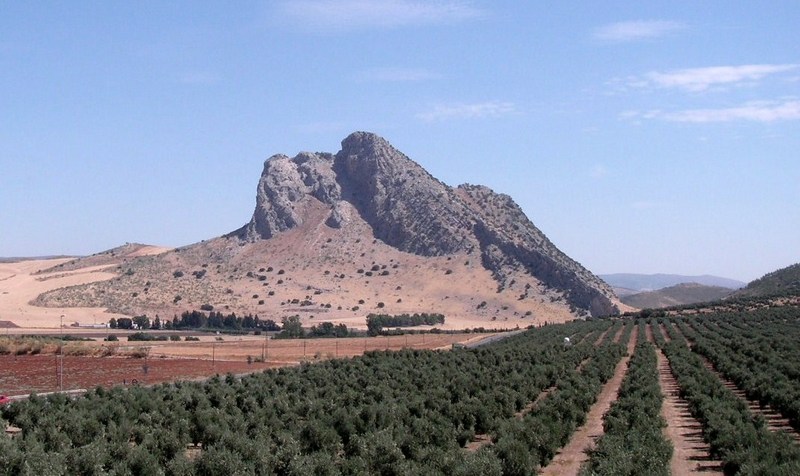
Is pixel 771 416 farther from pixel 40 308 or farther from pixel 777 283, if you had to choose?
pixel 777 283

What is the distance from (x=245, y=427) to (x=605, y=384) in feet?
90.4

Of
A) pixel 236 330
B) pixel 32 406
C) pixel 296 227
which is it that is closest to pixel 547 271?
pixel 296 227

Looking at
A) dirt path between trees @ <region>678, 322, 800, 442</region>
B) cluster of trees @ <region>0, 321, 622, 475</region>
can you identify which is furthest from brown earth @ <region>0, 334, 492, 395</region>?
dirt path between trees @ <region>678, 322, 800, 442</region>

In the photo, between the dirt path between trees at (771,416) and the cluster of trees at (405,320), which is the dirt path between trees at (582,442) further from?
the cluster of trees at (405,320)

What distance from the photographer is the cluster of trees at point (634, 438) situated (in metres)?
21.1

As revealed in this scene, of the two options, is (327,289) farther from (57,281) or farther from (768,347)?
(768,347)

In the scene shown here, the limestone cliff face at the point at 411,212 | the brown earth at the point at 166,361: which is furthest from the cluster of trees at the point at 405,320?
the limestone cliff face at the point at 411,212

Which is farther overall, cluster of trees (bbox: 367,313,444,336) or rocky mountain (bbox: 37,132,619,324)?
rocky mountain (bbox: 37,132,619,324)

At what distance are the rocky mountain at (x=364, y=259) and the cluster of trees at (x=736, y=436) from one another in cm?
9671

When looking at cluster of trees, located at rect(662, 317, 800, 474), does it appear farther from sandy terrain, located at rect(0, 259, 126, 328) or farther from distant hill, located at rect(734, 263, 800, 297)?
distant hill, located at rect(734, 263, 800, 297)

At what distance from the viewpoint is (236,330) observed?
122m

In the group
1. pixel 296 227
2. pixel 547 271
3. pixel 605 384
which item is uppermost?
pixel 296 227

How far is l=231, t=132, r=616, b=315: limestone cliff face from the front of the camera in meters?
162

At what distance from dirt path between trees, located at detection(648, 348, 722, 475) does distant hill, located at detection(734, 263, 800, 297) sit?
119 meters
